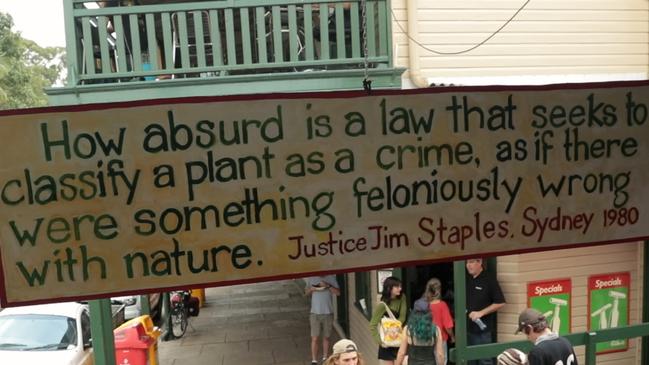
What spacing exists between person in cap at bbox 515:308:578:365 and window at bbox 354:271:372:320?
10.1 feet

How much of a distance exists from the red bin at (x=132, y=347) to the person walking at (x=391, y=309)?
2.83 m

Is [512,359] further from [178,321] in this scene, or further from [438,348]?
[178,321]

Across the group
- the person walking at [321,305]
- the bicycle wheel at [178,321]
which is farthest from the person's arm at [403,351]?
the bicycle wheel at [178,321]

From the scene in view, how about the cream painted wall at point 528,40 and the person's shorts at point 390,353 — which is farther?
the cream painted wall at point 528,40

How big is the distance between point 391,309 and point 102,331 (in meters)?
2.95

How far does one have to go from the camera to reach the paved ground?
26.9 ft

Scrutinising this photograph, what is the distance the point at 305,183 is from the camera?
2234 mm

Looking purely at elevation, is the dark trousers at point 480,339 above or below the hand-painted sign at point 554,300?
below

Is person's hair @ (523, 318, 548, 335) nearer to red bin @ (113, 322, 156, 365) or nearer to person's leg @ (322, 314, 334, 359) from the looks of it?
person's leg @ (322, 314, 334, 359)

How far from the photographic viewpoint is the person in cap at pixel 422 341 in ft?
17.1

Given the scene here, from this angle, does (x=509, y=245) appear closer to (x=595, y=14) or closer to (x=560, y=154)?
(x=560, y=154)

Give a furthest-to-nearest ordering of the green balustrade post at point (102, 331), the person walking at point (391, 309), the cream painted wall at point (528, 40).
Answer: the cream painted wall at point (528, 40), the person walking at point (391, 309), the green balustrade post at point (102, 331)

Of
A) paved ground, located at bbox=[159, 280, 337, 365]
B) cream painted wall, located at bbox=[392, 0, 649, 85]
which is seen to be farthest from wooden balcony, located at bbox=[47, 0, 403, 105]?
paved ground, located at bbox=[159, 280, 337, 365]

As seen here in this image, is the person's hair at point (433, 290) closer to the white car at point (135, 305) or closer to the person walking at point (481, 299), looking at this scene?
the person walking at point (481, 299)
